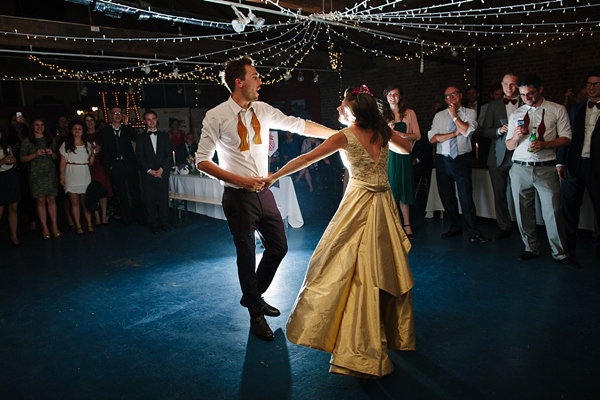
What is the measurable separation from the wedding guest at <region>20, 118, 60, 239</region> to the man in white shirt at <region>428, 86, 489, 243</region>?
15.8ft

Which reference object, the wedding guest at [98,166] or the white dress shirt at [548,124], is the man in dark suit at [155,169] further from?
the white dress shirt at [548,124]

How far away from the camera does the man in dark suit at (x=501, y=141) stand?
14.5ft

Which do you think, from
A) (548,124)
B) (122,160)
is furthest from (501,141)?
(122,160)

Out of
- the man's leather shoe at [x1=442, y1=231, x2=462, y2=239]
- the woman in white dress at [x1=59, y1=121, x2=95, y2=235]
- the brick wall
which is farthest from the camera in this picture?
the brick wall

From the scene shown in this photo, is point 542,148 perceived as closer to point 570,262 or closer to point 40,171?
point 570,262

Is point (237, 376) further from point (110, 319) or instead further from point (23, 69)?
point (23, 69)

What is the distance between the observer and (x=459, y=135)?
4590mm

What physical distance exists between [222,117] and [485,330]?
2.15 metres

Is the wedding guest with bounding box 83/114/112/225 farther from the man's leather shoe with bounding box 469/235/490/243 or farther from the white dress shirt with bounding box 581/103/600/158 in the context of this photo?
the white dress shirt with bounding box 581/103/600/158

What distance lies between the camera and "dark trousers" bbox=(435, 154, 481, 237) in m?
4.67

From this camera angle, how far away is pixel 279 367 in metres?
2.46

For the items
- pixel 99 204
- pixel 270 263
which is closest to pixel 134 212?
pixel 99 204

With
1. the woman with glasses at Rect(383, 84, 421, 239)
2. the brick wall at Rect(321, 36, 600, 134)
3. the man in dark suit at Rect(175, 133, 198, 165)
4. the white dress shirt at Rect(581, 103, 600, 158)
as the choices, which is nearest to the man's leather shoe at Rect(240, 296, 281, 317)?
the woman with glasses at Rect(383, 84, 421, 239)

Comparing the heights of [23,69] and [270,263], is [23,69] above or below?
above
